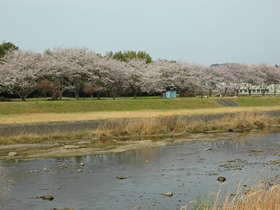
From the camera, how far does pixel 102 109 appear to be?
4053cm

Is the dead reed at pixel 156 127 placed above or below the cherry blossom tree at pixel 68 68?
below

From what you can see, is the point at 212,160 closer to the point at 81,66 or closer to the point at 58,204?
the point at 58,204

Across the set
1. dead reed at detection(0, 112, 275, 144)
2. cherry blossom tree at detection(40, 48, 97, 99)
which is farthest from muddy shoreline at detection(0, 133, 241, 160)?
cherry blossom tree at detection(40, 48, 97, 99)

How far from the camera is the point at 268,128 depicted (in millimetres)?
30453

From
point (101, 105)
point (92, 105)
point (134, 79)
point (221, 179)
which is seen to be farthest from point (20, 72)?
point (221, 179)

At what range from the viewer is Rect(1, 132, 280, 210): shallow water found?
36.2 ft

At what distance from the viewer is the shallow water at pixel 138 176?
11039 millimetres

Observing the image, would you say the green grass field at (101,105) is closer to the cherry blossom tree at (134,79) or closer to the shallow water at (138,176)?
the cherry blossom tree at (134,79)

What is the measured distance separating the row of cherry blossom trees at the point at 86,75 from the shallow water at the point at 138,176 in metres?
30.0

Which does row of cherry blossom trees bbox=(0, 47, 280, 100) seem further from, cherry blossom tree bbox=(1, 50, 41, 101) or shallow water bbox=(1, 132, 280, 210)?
shallow water bbox=(1, 132, 280, 210)

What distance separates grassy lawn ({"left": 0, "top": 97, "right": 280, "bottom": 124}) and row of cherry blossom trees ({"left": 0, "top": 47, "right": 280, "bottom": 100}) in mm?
5101

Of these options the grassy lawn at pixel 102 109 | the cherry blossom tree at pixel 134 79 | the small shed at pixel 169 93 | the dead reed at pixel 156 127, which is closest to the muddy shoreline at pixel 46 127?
the dead reed at pixel 156 127

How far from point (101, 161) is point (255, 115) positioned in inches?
714

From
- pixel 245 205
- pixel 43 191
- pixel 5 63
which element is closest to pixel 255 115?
pixel 43 191
